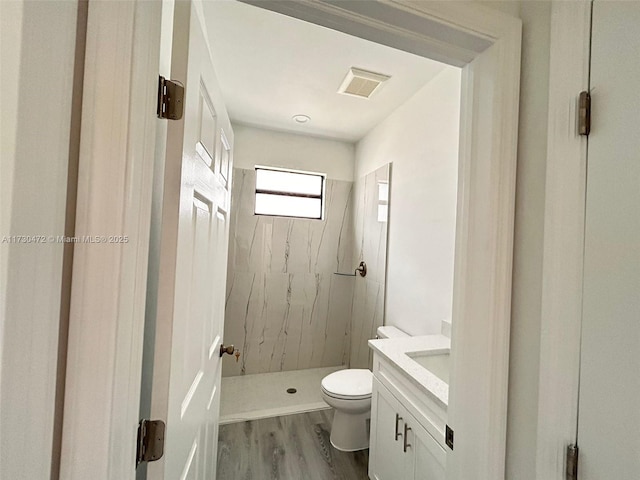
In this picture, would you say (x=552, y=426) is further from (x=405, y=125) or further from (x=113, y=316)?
(x=405, y=125)

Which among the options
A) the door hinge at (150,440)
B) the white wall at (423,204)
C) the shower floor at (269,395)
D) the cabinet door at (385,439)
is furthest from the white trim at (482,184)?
the shower floor at (269,395)

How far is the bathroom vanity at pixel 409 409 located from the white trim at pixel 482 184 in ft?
0.98

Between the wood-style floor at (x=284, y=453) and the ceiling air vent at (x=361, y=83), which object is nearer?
the wood-style floor at (x=284, y=453)

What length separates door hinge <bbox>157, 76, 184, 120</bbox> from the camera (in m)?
0.56

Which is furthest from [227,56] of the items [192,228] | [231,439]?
[231,439]

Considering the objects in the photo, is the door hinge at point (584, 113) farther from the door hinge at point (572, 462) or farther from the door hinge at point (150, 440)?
the door hinge at point (150, 440)

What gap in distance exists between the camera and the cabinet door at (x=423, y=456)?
1.04 m

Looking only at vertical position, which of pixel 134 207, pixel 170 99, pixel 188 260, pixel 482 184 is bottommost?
pixel 188 260

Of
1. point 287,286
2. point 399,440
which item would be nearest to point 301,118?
point 287,286

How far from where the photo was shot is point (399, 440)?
1313 mm

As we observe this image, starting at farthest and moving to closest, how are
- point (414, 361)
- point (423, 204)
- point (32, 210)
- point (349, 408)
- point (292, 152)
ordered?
point (292, 152) < point (423, 204) < point (349, 408) < point (414, 361) < point (32, 210)

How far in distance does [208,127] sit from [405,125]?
1.79 m

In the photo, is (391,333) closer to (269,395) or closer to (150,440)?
(269,395)

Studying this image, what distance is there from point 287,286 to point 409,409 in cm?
192
